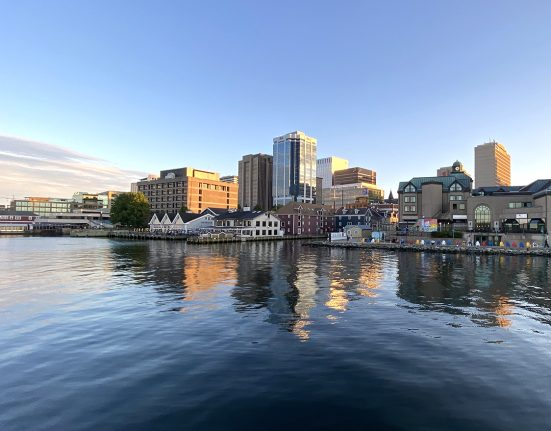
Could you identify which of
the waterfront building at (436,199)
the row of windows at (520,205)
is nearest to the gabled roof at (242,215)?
the waterfront building at (436,199)

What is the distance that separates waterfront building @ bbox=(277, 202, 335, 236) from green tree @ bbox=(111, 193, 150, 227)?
61647mm

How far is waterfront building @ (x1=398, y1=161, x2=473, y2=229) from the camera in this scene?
11569 centimetres

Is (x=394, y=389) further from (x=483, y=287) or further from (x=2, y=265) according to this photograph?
(x=2, y=265)

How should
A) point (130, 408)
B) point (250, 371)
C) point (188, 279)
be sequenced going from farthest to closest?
1. point (188, 279)
2. point (250, 371)
3. point (130, 408)

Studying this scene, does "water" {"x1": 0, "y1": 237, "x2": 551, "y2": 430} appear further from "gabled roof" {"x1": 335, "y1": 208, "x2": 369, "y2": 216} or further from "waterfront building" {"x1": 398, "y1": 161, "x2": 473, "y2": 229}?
"gabled roof" {"x1": 335, "y1": 208, "x2": 369, "y2": 216}

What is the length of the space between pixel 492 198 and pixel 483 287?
7719 centimetres

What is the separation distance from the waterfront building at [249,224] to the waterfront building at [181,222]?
11032mm

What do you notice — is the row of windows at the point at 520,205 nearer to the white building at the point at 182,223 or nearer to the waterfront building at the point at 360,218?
the waterfront building at the point at 360,218

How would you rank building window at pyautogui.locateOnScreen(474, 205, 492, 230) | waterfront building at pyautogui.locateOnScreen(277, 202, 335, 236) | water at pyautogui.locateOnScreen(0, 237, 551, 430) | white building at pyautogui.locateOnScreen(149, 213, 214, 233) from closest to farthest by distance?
water at pyautogui.locateOnScreen(0, 237, 551, 430) → building window at pyautogui.locateOnScreen(474, 205, 492, 230) → white building at pyautogui.locateOnScreen(149, 213, 214, 233) → waterfront building at pyautogui.locateOnScreen(277, 202, 335, 236)

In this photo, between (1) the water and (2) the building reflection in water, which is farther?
(2) the building reflection in water

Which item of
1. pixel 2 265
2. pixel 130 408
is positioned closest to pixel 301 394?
pixel 130 408

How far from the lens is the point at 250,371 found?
15.7 metres

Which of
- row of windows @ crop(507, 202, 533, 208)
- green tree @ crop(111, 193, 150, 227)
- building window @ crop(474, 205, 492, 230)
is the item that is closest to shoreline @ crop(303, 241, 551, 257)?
row of windows @ crop(507, 202, 533, 208)

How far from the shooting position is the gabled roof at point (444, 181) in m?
120
